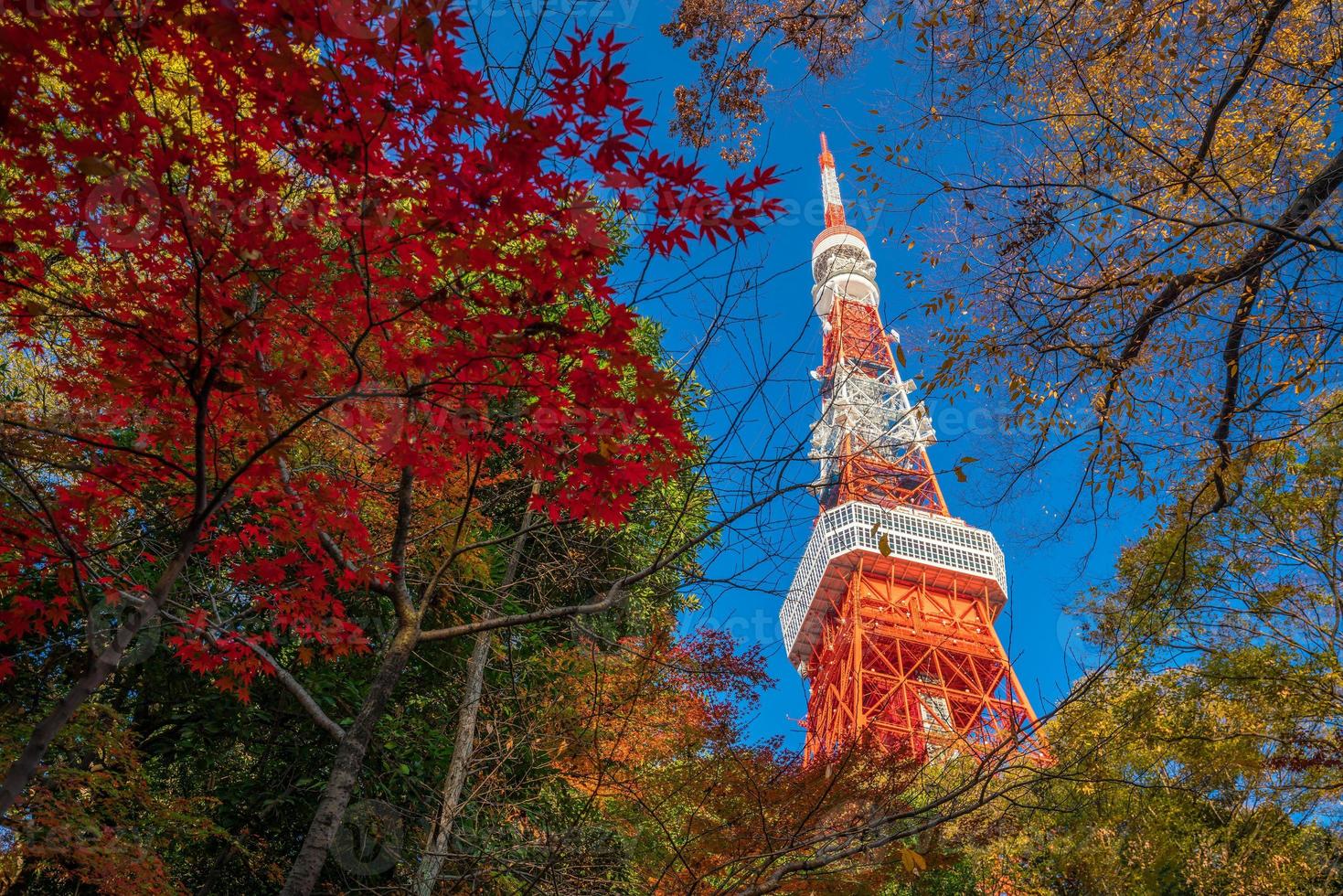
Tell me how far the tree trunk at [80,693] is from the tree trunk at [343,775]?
29.5 inches

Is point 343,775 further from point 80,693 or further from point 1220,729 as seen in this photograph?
point 1220,729

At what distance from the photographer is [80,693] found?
81.1 inches

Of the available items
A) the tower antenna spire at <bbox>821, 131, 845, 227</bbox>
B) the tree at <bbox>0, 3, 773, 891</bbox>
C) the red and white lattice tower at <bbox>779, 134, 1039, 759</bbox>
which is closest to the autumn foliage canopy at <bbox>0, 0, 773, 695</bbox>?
the tree at <bbox>0, 3, 773, 891</bbox>

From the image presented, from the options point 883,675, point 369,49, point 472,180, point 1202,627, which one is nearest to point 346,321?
point 472,180

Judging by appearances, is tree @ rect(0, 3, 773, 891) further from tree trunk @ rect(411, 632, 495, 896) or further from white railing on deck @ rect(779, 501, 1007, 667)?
white railing on deck @ rect(779, 501, 1007, 667)

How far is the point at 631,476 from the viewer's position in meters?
3.08

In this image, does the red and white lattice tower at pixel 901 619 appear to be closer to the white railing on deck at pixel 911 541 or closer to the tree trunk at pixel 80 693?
the white railing on deck at pixel 911 541

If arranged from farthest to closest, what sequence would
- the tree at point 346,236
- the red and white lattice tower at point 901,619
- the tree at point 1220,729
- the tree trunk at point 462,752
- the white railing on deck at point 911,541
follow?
the white railing on deck at point 911,541, the red and white lattice tower at point 901,619, the tree at point 1220,729, the tree trunk at point 462,752, the tree at point 346,236

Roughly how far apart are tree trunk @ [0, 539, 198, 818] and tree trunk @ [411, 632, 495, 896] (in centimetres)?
209

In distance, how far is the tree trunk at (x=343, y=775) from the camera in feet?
8.37

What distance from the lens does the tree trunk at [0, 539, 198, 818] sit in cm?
191

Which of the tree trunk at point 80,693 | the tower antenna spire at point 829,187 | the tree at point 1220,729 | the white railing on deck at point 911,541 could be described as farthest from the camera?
the tower antenna spire at point 829,187

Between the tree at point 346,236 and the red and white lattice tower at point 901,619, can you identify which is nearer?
the tree at point 346,236

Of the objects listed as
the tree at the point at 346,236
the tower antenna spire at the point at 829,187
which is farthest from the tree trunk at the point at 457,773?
the tower antenna spire at the point at 829,187
